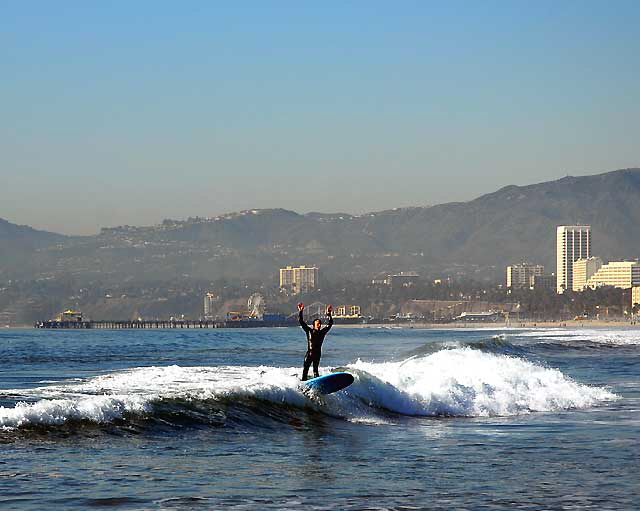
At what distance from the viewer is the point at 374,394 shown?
95.6 feet

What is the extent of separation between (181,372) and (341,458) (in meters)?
25.3

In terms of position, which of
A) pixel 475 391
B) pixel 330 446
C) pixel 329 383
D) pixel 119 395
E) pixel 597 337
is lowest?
pixel 597 337

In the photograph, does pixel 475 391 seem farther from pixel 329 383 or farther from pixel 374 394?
pixel 329 383

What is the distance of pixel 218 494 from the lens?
618 inches

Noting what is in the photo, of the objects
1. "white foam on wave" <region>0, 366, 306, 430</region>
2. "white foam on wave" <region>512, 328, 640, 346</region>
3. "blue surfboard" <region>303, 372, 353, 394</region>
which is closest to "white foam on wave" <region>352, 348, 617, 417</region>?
"blue surfboard" <region>303, 372, 353, 394</region>

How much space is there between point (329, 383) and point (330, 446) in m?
6.22

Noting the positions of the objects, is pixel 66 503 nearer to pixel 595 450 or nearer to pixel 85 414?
pixel 85 414

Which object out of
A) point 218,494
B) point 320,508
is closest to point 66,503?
point 218,494

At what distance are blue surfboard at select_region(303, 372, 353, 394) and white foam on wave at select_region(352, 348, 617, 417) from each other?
4.14 ft

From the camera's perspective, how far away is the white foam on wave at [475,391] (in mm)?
29141

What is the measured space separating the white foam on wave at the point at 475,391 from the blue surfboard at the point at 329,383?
4.14ft

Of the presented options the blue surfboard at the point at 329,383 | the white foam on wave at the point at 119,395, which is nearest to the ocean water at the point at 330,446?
the white foam on wave at the point at 119,395

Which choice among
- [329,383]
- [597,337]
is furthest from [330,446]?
[597,337]

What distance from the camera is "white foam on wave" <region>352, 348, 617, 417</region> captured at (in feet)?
95.6
